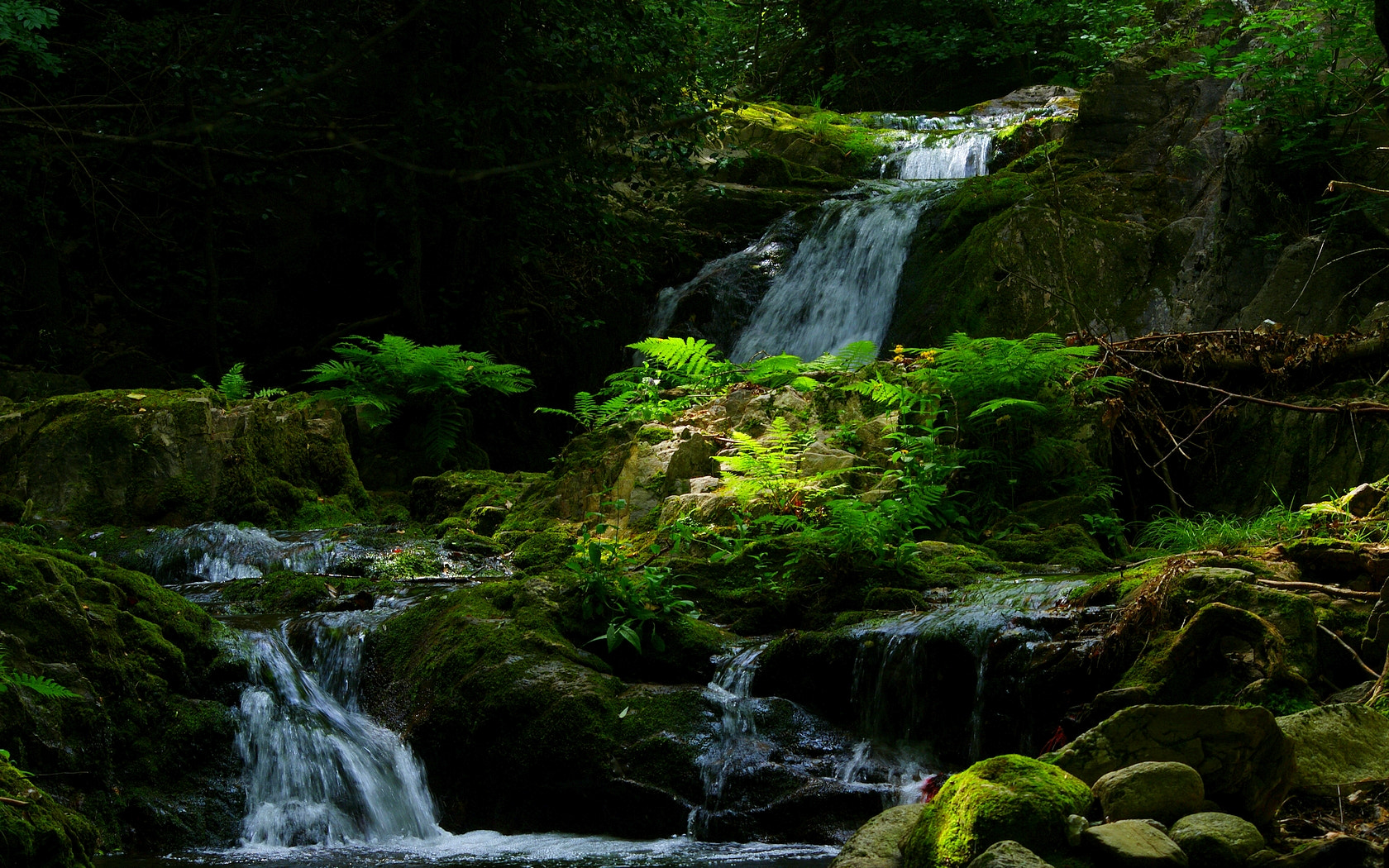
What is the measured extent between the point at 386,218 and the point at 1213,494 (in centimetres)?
895

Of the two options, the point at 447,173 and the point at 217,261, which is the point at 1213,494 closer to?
the point at 447,173

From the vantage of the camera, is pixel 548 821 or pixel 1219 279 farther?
pixel 1219 279

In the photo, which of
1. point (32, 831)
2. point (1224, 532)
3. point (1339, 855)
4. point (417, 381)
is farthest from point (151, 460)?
point (1339, 855)

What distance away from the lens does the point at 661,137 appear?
11250mm

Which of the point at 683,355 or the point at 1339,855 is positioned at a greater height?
the point at 683,355

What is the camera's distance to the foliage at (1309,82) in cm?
816

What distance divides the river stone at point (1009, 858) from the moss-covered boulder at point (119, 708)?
3134 mm

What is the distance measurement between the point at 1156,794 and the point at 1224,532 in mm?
3022

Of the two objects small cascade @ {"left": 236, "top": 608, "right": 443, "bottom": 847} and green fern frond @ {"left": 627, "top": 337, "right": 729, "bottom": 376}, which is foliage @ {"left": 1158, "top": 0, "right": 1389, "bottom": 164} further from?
small cascade @ {"left": 236, "top": 608, "right": 443, "bottom": 847}

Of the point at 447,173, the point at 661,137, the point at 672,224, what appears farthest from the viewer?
the point at 672,224

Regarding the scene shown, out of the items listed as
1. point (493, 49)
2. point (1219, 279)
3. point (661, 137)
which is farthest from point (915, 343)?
point (493, 49)

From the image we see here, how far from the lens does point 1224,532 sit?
557 cm

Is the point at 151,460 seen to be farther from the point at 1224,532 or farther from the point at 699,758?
the point at 1224,532

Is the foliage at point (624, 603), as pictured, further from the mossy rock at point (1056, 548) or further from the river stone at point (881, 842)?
the mossy rock at point (1056, 548)
